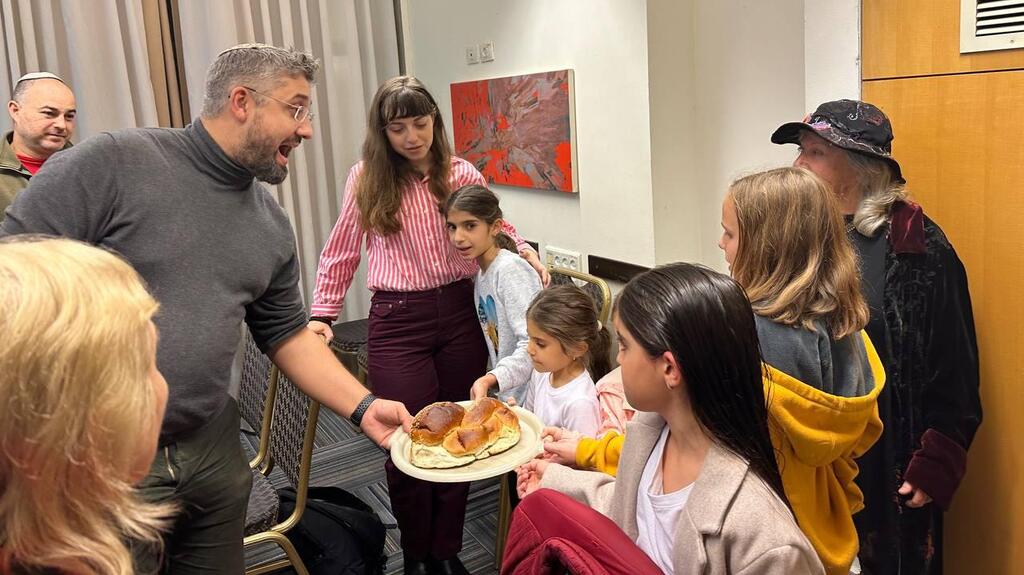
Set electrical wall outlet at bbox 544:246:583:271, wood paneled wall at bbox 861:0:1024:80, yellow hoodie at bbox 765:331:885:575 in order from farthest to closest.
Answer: electrical wall outlet at bbox 544:246:583:271 < wood paneled wall at bbox 861:0:1024:80 < yellow hoodie at bbox 765:331:885:575

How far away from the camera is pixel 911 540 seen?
194cm

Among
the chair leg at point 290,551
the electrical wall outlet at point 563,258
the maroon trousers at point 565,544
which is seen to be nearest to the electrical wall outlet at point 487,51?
the electrical wall outlet at point 563,258

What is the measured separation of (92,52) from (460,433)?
3.24m

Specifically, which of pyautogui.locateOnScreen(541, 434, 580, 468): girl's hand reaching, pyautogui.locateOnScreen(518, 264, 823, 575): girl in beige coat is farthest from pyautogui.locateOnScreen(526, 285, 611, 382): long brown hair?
pyautogui.locateOnScreen(518, 264, 823, 575): girl in beige coat

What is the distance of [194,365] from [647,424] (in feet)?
3.07

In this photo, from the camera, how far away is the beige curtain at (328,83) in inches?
171

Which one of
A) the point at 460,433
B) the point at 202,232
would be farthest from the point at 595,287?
the point at 202,232

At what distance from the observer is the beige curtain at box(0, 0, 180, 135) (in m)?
3.72

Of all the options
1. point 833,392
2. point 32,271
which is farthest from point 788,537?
point 32,271

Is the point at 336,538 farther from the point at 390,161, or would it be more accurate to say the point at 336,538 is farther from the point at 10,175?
the point at 10,175

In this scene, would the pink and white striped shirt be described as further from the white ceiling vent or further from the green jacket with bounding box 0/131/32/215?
the white ceiling vent

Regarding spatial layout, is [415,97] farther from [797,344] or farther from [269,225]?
[797,344]

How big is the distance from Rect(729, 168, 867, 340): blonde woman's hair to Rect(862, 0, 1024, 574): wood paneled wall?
704 millimetres

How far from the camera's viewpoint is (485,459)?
6.41 feet
